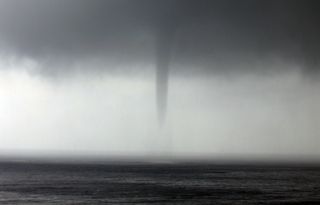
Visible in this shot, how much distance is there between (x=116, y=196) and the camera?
94750 mm

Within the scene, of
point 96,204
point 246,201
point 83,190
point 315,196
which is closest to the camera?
point 96,204

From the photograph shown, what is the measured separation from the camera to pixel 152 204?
81.4 m

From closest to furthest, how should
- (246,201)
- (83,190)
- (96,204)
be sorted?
1. (96,204)
2. (246,201)
3. (83,190)

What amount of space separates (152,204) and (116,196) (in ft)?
49.6

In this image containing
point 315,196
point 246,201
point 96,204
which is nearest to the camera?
point 96,204

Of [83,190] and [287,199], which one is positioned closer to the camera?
[287,199]

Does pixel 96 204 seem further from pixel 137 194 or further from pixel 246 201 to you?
pixel 246 201

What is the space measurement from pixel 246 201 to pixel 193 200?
368 inches

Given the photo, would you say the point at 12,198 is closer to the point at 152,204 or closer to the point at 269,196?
the point at 152,204

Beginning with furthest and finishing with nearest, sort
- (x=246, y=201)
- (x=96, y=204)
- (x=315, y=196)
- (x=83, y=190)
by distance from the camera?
1. (x=83, y=190)
2. (x=315, y=196)
3. (x=246, y=201)
4. (x=96, y=204)

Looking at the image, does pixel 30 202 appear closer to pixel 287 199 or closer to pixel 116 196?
pixel 116 196

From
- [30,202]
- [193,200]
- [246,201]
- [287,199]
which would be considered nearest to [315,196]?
[287,199]

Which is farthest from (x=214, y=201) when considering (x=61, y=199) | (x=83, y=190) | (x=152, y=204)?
(x=83, y=190)

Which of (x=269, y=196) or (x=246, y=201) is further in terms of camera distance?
(x=269, y=196)
